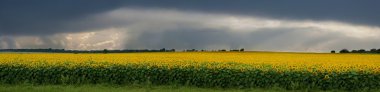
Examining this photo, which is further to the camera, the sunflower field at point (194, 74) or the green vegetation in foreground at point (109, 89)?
the sunflower field at point (194, 74)

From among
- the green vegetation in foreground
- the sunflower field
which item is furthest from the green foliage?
the green vegetation in foreground

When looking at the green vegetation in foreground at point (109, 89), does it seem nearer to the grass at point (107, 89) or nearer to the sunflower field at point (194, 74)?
the grass at point (107, 89)

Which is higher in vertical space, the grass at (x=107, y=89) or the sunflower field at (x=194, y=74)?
the sunflower field at (x=194, y=74)

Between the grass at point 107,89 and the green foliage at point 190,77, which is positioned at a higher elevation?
the green foliage at point 190,77

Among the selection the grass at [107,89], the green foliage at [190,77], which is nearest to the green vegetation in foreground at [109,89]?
the grass at [107,89]

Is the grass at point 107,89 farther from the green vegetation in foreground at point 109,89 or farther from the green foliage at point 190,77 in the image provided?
the green foliage at point 190,77

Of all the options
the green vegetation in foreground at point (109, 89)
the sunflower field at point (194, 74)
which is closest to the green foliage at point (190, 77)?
the sunflower field at point (194, 74)

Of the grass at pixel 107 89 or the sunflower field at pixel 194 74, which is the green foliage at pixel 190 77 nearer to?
the sunflower field at pixel 194 74

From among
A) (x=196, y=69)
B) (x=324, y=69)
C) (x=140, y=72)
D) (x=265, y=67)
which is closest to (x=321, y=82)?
(x=324, y=69)

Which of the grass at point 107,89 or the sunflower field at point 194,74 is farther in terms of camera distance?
the sunflower field at point 194,74

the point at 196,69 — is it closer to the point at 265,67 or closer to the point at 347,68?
the point at 265,67

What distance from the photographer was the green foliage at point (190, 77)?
61.7ft

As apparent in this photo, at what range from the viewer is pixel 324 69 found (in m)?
19.5

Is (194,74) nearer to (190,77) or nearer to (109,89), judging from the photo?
(190,77)
